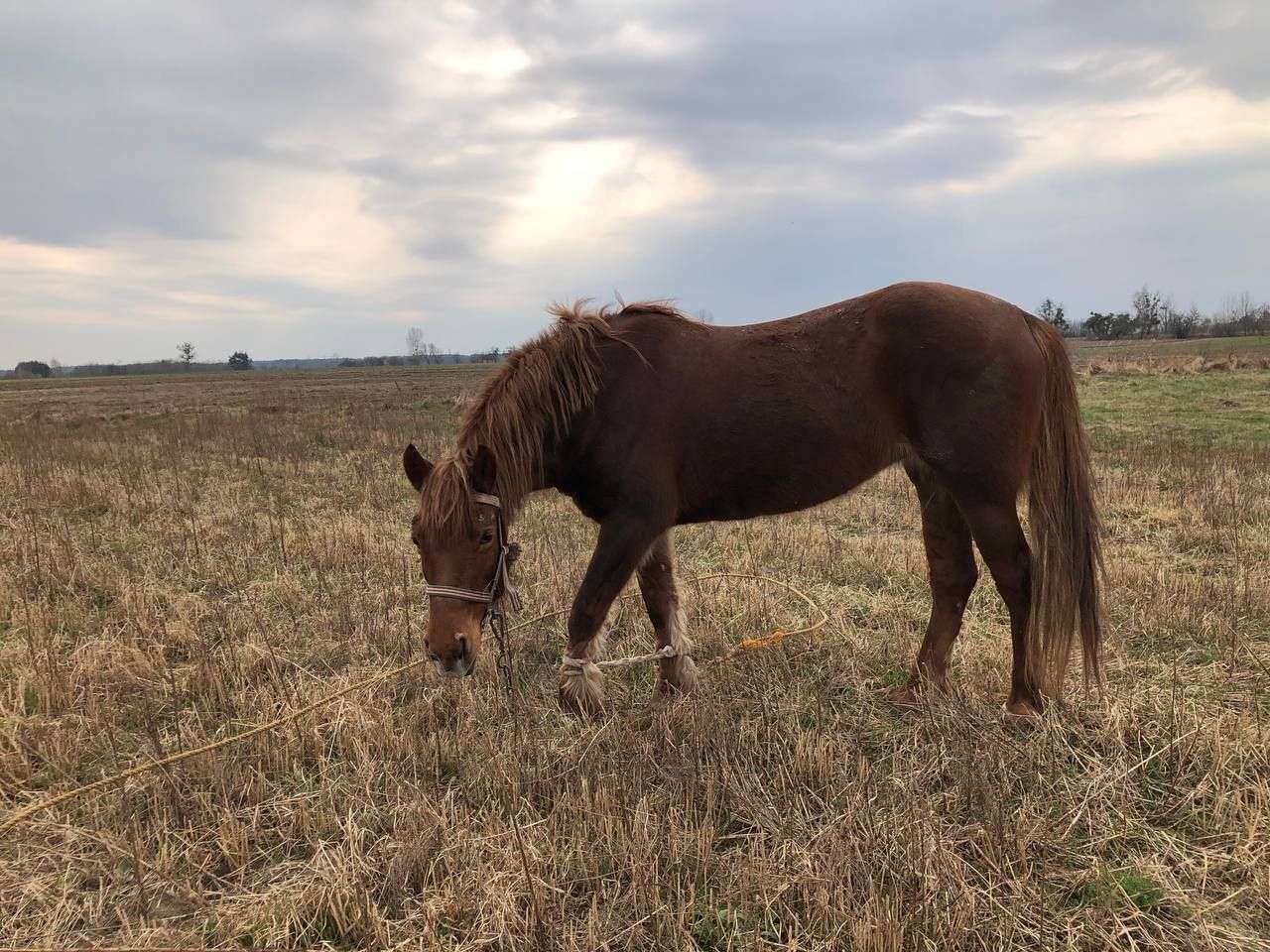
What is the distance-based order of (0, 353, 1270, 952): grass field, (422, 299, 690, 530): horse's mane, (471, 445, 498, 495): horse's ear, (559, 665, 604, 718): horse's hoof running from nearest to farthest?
(0, 353, 1270, 952): grass field, (471, 445, 498, 495): horse's ear, (422, 299, 690, 530): horse's mane, (559, 665, 604, 718): horse's hoof

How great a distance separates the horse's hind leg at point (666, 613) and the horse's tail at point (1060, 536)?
179 centimetres

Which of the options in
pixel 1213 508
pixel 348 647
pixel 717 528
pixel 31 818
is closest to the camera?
pixel 31 818

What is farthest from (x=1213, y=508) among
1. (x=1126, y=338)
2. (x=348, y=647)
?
(x=1126, y=338)

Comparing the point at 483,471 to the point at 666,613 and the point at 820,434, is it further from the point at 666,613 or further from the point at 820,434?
the point at 820,434

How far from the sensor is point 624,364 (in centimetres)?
347

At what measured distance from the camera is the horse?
3236 mm

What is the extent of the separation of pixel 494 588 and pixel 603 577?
0.55 meters

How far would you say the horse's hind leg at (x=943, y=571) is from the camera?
12.1ft

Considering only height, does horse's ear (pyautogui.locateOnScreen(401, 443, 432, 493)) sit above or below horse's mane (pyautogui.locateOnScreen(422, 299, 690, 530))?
below

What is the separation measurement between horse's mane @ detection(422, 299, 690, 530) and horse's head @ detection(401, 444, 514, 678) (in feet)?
0.23

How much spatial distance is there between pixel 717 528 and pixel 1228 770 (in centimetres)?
486

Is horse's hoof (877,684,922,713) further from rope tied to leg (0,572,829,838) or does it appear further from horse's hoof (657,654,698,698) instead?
horse's hoof (657,654,698,698)

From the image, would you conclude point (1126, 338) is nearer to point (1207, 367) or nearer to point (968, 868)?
point (1207, 367)

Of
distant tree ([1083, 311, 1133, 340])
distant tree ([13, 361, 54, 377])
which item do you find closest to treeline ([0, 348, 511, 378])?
distant tree ([13, 361, 54, 377])
